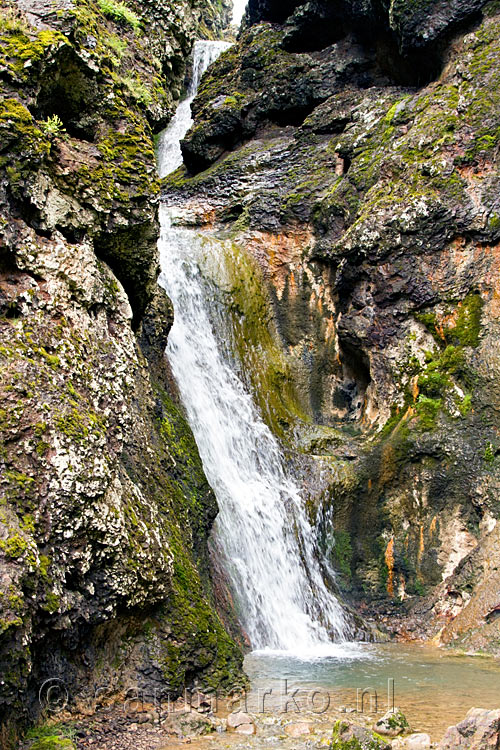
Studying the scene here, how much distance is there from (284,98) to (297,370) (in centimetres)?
880

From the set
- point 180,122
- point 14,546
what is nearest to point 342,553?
point 14,546

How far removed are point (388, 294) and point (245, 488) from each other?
522 cm

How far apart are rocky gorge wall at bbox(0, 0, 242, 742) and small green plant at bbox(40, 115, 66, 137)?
0.02m

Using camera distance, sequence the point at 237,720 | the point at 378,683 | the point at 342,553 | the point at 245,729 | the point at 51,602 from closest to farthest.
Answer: the point at 51,602
the point at 245,729
the point at 237,720
the point at 378,683
the point at 342,553

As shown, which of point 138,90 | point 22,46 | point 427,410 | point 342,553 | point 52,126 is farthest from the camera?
point 427,410

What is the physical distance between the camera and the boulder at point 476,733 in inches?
178

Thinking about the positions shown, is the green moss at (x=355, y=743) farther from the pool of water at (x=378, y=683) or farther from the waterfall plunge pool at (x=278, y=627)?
the pool of water at (x=378, y=683)

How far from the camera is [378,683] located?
7828mm

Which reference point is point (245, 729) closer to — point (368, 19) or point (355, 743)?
point (355, 743)

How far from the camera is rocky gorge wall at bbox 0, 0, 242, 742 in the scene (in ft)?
16.4

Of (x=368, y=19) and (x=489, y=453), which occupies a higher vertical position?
(x=368, y=19)

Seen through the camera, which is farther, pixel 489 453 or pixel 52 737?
pixel 489 453

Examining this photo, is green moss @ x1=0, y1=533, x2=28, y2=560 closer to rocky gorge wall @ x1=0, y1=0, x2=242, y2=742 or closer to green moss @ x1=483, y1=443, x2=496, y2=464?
rocky gorge wall @ x1=0, y1=0, x2=242, y2=742

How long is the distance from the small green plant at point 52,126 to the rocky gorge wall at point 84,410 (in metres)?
0.02
